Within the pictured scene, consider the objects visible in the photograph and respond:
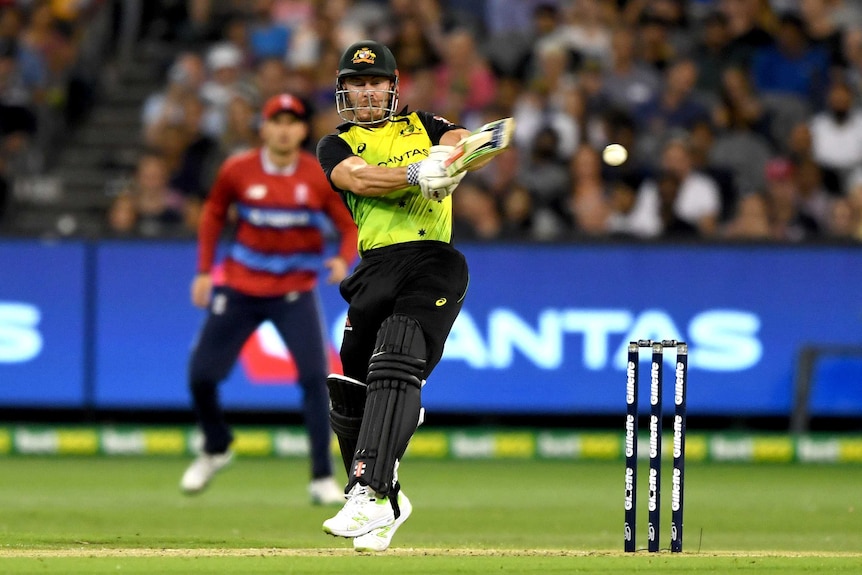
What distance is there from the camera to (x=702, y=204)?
529 inches

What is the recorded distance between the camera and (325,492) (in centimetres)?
973

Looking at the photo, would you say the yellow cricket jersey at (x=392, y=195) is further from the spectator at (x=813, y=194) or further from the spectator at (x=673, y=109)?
the spectator at (x=673, y=109)

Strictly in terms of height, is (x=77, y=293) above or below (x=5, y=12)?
below

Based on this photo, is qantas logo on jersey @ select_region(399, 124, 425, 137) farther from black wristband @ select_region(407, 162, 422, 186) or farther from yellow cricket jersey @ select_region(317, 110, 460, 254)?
black wristband @ select_region(407, 162, 422, 186)

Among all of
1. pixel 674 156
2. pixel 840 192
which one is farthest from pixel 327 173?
pixel 840 192

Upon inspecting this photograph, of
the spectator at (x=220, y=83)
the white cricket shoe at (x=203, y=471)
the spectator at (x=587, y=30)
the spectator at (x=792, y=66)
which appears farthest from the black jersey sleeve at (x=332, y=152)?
the spectator at (x=792, y=66)

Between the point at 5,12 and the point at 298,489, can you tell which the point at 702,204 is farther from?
the point at 5,12

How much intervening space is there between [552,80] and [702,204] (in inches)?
77.1

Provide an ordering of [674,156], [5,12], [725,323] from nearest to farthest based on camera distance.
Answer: [725,323]
[674,156]
[5,12]

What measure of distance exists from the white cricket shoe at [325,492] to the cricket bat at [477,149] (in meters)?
3.72

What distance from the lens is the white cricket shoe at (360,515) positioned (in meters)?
6.50

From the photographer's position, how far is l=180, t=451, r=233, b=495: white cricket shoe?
32.8ft

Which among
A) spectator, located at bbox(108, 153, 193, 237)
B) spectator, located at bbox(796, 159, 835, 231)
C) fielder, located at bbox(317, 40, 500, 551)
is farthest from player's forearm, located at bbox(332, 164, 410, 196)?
spectator, located at bbox(796, 159, 835, 231)

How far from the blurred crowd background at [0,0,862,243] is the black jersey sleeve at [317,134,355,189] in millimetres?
5662
